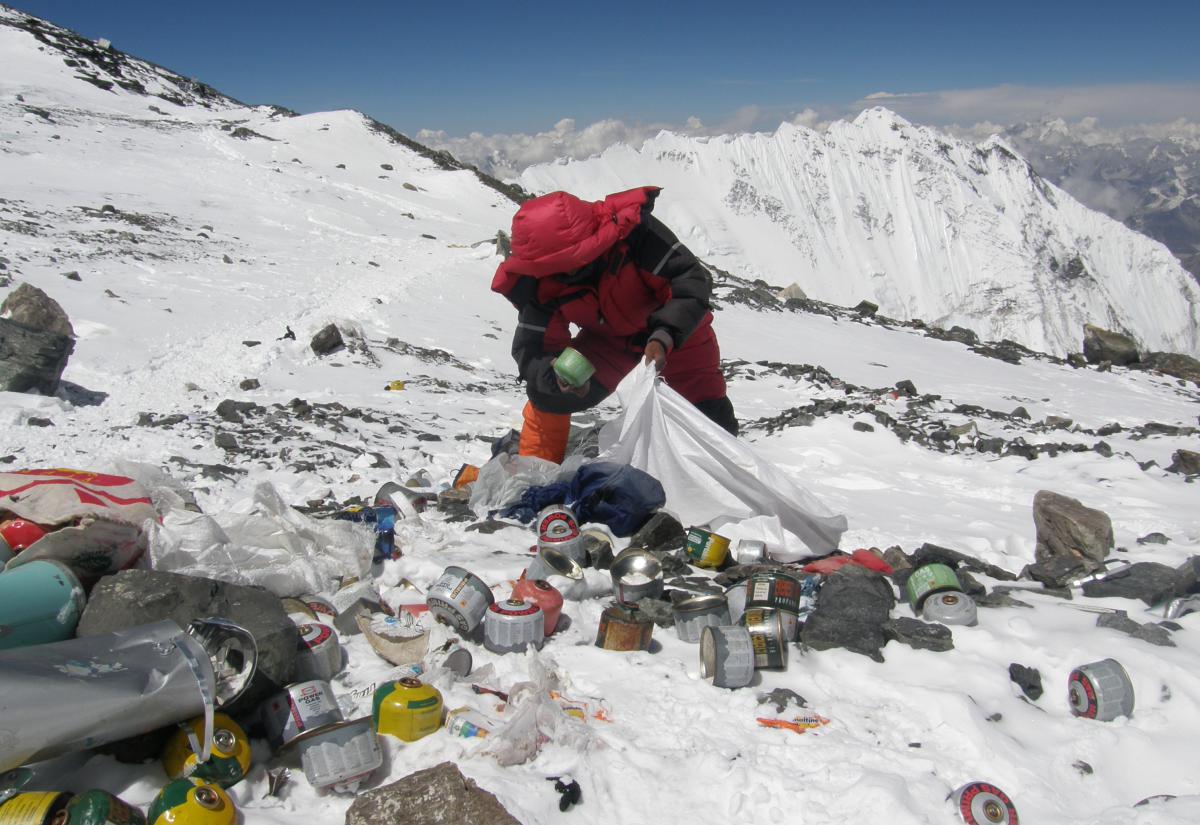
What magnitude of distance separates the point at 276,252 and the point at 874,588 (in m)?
13.2

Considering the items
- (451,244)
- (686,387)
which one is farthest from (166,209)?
(686,387)

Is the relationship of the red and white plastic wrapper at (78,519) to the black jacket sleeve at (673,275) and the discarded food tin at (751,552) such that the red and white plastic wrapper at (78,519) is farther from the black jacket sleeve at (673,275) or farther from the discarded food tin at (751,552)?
the black jacket sleeve at (673,275)

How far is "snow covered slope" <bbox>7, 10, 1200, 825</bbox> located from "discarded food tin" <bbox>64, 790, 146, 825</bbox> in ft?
0.89

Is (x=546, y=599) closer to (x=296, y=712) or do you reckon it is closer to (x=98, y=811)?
(x=296, y=712)

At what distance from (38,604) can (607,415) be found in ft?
18.3

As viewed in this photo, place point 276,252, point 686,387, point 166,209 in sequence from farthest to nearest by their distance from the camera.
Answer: point 166,209, point 276,252, point 686,387

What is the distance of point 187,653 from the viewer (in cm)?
228

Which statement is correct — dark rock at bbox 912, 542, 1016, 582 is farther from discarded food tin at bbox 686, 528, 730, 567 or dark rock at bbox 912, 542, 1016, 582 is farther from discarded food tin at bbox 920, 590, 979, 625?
discarded food tin at bbox 686, 528, 730, 567

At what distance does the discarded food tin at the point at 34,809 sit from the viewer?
1766 mm

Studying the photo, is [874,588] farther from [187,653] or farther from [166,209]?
[166,209]

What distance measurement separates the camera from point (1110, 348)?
19.1m


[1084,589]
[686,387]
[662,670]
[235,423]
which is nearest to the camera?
[662,670]

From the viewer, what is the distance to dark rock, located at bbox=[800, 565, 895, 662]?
3.13 meters

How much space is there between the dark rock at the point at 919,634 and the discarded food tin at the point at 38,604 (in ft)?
9.74
